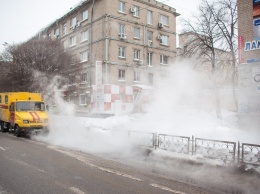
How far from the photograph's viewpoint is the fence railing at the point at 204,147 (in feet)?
20.4

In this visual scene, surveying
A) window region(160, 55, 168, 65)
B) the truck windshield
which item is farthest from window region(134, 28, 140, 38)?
the truck windshield

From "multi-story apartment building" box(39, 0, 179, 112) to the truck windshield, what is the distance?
265 inches

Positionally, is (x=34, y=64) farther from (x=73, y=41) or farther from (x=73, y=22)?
(x=73, y=22)

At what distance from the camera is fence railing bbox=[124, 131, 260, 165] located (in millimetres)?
6227

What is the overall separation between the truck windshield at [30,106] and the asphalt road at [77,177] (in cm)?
647

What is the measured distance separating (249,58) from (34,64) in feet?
48.6

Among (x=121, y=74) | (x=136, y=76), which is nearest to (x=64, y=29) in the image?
(x=121, y=74)

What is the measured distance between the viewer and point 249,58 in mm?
9086

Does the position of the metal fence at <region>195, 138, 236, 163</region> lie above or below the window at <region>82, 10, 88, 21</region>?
below

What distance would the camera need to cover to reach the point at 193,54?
1680cm

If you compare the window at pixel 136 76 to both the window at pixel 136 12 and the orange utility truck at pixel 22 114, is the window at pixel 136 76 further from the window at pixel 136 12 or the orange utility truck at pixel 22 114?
the orange utility truck at pixel 22 114

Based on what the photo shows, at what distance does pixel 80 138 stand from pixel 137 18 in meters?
18.5

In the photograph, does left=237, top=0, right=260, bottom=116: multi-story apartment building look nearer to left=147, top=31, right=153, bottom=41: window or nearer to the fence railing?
the fence railing

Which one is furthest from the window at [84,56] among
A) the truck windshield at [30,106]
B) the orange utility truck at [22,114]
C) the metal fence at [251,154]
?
the metal fence at [251,154]
